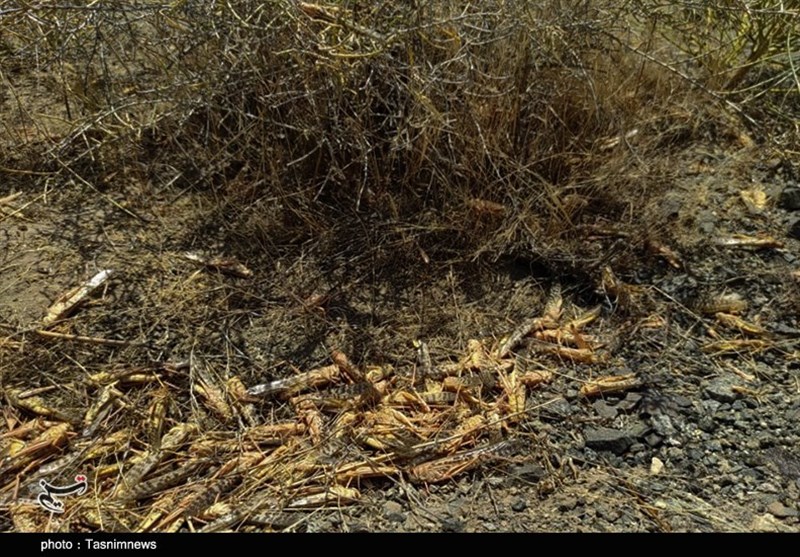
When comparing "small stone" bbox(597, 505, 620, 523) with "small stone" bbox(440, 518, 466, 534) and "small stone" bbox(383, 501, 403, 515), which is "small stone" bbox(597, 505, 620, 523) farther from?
"small stone" bbox(383, 501, 403, 515)

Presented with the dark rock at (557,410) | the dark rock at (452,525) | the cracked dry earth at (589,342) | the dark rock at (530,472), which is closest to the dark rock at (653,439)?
the cracked dry earth at (589,342)

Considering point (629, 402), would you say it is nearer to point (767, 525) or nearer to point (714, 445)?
point (714, 445)

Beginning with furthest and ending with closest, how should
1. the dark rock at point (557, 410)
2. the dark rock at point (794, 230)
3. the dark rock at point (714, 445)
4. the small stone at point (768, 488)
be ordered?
the dark rock at point (794, 230)
the dark rock at point (557, 410)
the dark rock at point (714, 445)
the small stone at point (768, 488)

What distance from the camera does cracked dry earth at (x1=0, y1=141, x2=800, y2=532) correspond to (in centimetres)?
209

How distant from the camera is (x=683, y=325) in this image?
2.65 meters

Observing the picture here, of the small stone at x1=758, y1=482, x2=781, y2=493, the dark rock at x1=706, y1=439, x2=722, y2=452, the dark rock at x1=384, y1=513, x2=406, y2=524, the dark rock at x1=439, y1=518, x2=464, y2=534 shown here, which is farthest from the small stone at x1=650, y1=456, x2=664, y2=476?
the dark rock at x1=384, y1=513, x2=406, y2=524

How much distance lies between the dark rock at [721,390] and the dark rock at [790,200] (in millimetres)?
1014

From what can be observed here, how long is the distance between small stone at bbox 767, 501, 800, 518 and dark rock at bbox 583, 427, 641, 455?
39cm

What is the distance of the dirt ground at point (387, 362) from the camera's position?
211 centimetres

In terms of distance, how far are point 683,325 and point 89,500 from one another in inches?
78.2

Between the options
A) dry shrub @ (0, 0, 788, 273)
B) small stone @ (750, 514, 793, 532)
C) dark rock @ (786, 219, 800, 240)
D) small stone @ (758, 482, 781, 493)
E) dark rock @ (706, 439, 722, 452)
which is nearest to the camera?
small stone @ (750, 514, 793, 532)

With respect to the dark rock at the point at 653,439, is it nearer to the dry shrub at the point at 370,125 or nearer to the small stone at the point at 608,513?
the small stone at the point at 608,513

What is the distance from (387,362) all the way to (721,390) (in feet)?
3.53
